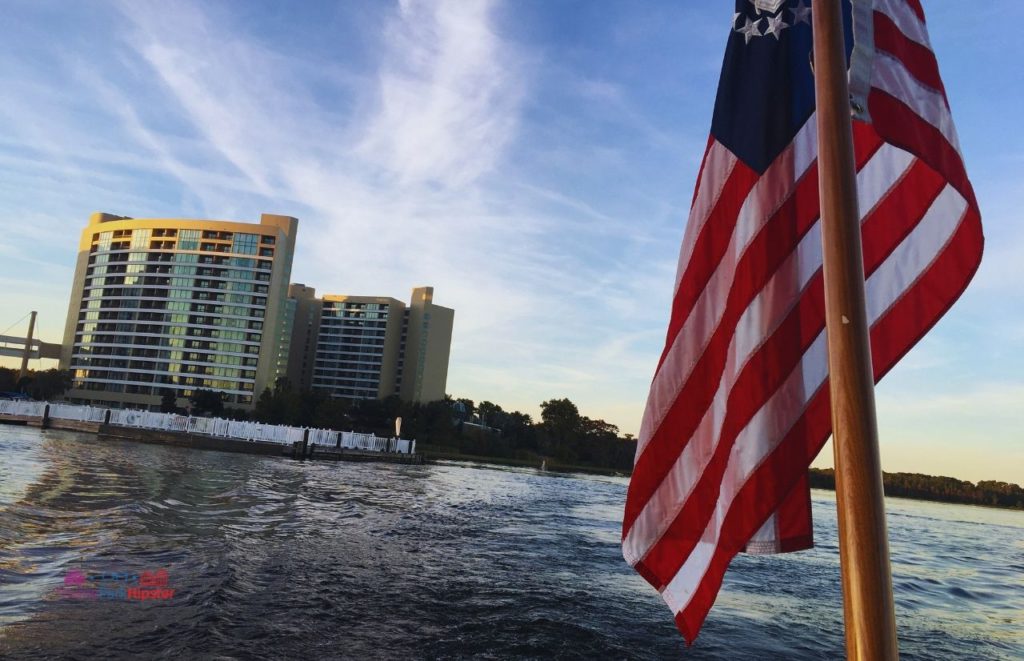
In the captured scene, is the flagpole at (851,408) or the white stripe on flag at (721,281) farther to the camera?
the white stripe on flag at (721,281)

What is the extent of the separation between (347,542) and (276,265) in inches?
4590

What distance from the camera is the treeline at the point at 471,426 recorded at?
3917 inches

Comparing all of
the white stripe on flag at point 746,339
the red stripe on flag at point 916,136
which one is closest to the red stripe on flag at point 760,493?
the white stripe on flag at point 746,339

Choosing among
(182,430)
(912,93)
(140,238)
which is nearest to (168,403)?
(140,238)

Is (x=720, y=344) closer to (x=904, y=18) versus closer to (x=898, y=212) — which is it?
(x=898, y=212)

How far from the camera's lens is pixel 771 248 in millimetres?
2943

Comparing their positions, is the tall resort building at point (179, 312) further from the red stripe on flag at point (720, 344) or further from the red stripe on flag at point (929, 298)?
the red stripe on flag at point (929, 298)

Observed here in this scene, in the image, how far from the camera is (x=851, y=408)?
6.11 feet

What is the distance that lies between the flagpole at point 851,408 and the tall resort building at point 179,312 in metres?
126

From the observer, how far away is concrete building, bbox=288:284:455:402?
16262 cm

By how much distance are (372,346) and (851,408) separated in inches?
6484

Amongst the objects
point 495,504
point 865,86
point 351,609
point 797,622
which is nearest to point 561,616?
point 351,609

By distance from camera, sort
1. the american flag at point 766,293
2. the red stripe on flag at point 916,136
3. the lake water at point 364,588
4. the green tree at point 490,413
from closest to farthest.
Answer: the red stripe on flag at point 916,136 → the american flag at point 766,293 → the lake water at point 364,588 → the green tree at point 490,413

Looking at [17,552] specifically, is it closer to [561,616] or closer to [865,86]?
[561,616]
